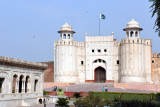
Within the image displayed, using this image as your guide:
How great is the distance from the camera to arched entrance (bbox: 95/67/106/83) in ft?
136

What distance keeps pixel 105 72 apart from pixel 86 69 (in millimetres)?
2864

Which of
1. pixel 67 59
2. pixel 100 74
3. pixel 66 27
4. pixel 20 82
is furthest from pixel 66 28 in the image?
pixel 20 82

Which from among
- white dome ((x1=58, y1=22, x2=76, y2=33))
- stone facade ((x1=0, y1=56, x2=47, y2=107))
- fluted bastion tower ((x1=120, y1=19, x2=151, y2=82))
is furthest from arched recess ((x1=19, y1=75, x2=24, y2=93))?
white dome ((x1=58, y1=22, x2=76, y2=33))

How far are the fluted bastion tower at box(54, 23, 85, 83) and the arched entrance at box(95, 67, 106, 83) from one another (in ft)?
6.87

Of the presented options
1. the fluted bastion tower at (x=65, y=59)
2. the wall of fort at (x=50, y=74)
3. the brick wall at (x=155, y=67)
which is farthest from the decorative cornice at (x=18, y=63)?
the brick wall at (x=155, y=67)

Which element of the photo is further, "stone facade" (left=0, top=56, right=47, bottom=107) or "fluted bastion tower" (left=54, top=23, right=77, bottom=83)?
"fluted bastion tower" (left=54, top=23, right=77, bottom=83)

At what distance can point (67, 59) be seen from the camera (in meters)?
40.5

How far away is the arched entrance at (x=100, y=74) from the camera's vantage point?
4159 centimetres

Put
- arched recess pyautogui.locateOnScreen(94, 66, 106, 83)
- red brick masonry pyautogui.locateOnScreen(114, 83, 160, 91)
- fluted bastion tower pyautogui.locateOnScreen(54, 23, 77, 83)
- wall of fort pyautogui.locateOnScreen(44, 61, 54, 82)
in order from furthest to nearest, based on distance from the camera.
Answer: wall of fort pyautogui.locateOnScreen(44, 61, 54, 82), arched recess pyautogui.locateOnScreen(94, 66, 106, 83), fluted bastion tower pyautogui.locateOnScreen(54, 23, 77, 83), red brick masonry pyautogui.locateOnScreen(114, 83, 160, 91)

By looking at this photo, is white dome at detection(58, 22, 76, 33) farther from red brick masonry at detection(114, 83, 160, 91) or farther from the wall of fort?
red brick masonry at detection(114, 83, 160, 91)

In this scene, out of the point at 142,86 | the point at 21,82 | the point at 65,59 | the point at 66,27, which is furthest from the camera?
the point at 66,27

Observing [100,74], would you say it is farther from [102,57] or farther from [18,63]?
[18,63]

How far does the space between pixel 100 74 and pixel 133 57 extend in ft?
20.3

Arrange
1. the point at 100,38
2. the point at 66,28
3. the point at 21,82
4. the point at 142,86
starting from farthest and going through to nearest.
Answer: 1. the point at 66,28
2. the point at 100,38
3. the point at 142,86
4. the point at 21,82
